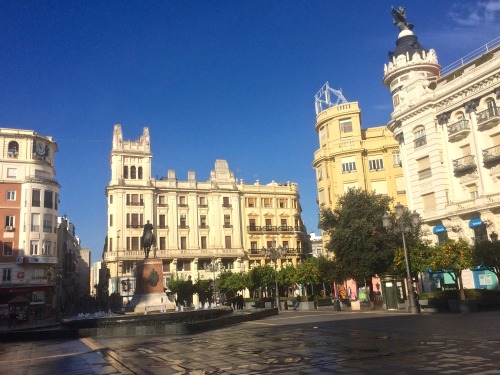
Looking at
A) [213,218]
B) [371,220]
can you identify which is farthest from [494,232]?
[213,218]

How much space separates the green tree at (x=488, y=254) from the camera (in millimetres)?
25031

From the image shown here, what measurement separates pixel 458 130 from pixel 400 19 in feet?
59.7

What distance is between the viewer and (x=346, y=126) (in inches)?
2173

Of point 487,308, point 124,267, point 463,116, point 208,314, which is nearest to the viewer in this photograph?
point 487,308

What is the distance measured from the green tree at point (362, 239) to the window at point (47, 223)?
37976mm

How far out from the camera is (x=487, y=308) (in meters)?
22.4

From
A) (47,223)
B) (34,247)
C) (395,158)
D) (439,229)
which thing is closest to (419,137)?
(439,229)

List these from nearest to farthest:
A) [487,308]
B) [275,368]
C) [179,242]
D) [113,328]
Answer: [275,368], [113,328], [487,308], [179,242]

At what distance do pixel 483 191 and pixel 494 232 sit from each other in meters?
3.14

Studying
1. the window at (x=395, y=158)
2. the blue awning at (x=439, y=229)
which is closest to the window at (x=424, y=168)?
the blue awning at (x=439, y=229)

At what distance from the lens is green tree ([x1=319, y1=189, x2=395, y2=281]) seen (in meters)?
30.6

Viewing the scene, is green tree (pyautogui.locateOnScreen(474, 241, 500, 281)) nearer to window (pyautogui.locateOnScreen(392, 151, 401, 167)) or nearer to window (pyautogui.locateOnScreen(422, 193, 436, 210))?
window (pyautogui.locateOnScreen(422, 193, 436, 210))

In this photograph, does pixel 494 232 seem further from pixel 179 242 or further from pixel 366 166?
pixel 179 242

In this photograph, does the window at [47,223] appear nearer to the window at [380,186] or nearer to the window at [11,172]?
the window at [11,172]
